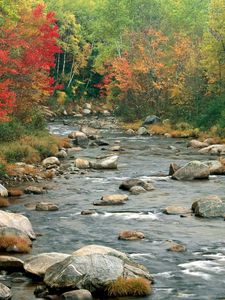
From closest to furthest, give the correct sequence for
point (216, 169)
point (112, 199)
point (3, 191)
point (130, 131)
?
point (112, 199) → point (3, 191) → point (216, 169) → point (130, 131)

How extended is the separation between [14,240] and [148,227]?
4.65 meters

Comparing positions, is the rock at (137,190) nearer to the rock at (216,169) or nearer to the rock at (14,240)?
the rock at (216,169)

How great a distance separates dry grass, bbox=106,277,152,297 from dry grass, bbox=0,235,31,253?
157 inches

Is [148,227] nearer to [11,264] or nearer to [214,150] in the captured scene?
[11,264]

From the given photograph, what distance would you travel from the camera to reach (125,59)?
54.8 m

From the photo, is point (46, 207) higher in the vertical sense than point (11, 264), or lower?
lower

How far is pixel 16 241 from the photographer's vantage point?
15.9 m

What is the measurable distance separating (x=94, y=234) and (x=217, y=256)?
13.4ft

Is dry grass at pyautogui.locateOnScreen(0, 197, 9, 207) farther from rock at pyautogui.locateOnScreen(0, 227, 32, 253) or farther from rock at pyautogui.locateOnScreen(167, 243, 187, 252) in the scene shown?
rock at pyautogui.locateOnScreen(167, 243, 187, 252)

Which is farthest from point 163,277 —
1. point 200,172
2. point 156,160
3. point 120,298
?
point 156,160

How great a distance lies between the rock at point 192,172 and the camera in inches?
Result: 1059

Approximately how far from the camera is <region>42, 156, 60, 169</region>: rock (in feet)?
98.5

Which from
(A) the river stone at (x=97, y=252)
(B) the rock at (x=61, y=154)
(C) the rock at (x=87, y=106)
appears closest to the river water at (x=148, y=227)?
(A) the river stone at (x=97, y=252)

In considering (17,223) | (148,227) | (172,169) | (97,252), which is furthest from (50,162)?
(97,252)
